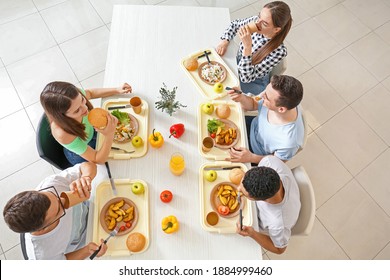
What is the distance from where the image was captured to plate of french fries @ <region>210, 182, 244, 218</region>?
147cm

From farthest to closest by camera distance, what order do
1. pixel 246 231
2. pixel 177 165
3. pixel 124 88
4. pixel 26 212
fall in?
pixel 124 88, pixel 177 165, pixel 246 231, pixel 26 212

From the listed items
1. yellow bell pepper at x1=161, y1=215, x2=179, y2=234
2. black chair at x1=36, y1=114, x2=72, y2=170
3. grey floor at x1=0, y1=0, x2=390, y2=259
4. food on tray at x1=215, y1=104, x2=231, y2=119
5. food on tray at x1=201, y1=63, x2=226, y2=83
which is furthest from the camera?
grey floor at x1=0, y1=0, x2=390, y2=259

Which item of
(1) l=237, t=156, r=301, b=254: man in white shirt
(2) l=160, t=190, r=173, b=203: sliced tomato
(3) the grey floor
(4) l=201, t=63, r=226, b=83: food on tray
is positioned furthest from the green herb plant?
(3) the grey floor

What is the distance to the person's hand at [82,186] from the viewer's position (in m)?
1.34

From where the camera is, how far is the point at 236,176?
60.0 inches

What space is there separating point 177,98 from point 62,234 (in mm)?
947

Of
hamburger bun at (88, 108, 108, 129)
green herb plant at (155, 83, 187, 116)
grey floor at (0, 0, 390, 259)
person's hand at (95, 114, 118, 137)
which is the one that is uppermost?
hamburger bun at (88, 108, 108, 129)

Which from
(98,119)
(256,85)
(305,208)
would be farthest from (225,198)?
(256,85)

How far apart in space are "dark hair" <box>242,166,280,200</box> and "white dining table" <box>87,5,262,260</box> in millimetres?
→ 218

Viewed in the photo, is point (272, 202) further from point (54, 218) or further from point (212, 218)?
point (54, 218)

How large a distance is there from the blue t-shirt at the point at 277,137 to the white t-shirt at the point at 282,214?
0.17 metres

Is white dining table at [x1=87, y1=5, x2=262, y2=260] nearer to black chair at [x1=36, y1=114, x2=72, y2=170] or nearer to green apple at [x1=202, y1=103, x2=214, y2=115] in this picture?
green apple at [x1=202, y1=103, x2=214, y2=115]

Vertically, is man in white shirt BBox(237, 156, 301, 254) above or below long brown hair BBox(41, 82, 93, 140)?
below
